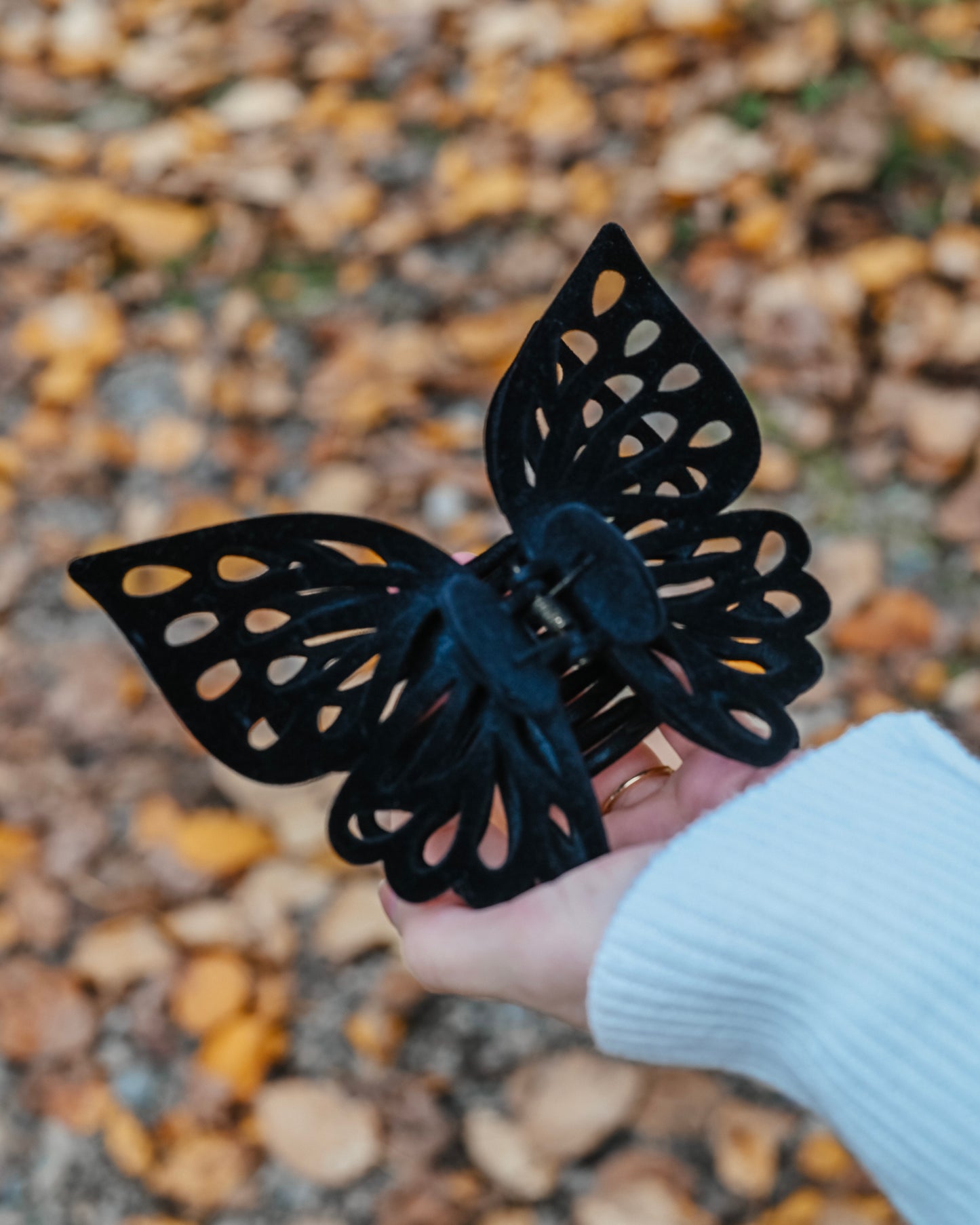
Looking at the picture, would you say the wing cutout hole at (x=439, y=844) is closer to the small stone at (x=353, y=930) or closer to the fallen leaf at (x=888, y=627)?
the small stone at (x=353, y=930)

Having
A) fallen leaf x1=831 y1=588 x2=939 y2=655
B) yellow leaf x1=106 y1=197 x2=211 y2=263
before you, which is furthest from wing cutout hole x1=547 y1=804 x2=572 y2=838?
yellow leaf x1=106 y1=197 x2=211 y2=263

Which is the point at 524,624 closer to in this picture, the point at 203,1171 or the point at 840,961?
the point at 840,961

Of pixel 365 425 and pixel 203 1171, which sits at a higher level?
pixel 365 425

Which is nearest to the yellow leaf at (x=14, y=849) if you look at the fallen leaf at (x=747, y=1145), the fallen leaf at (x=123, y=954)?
the fallen leaf at (x=123, y=954)

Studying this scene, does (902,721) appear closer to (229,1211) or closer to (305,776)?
(305,776)

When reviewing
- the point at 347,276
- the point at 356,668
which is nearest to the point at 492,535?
the point at 347,276

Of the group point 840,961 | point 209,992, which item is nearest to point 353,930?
point 209,992
